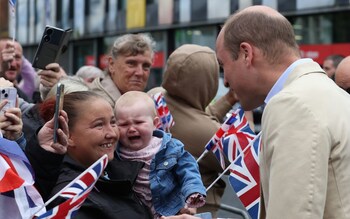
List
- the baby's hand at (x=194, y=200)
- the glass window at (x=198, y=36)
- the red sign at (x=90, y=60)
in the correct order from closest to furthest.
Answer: the baby's hand at (x=194, y=200) < the glass window at (x=198, y=36) < the red sign at (x=90, y=60)

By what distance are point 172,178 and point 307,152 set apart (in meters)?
1.54

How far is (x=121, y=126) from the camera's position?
403 centimetres

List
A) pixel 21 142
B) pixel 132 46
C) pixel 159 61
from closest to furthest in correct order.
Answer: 1. pixel 21 142
2. pixel 132 46
3. pixel 159 61

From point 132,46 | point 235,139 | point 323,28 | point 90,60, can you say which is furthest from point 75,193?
point 90,60

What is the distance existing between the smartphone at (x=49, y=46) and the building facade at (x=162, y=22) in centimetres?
788

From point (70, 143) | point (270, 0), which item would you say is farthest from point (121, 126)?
point (270, 0)

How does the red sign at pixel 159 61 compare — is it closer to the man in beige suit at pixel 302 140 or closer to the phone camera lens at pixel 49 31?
the phone camera lens at pixel 49 31

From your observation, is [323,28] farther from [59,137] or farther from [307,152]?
[307,152]

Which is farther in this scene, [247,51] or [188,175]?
[188,175]

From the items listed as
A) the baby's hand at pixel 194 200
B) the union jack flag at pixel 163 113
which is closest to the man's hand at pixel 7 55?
the union jack flag at pixel 163 113

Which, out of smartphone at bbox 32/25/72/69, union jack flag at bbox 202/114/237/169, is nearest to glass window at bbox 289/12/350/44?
union jack flag at bbox 202/114/237/169

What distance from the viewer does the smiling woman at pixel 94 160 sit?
11.2 ft

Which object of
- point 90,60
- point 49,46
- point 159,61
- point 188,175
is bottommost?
point 90,60

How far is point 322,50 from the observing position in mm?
21438
